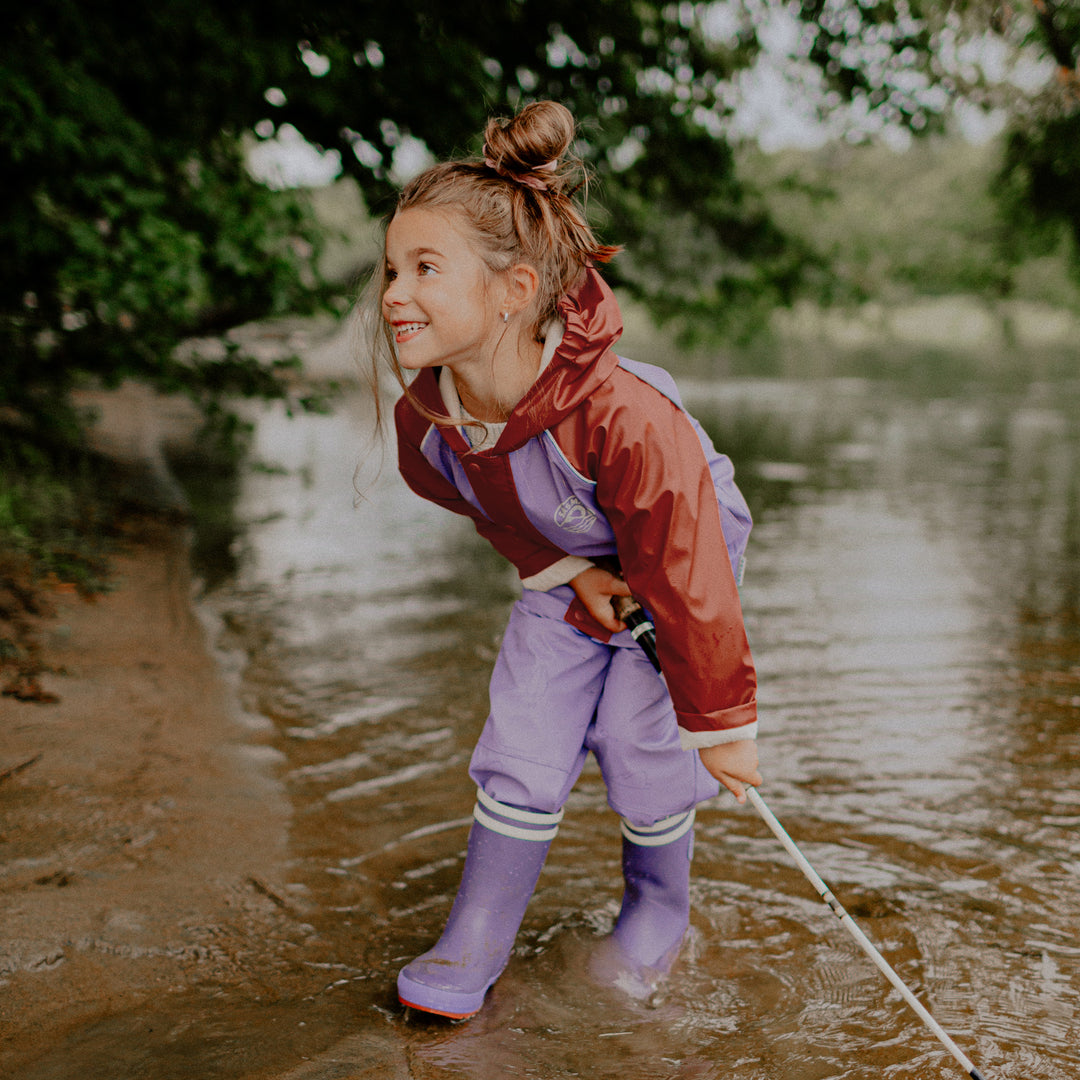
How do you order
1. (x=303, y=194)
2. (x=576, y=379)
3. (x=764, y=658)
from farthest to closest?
1. (x=303, y=194)
2. (x=764, y=658)
3. (x=576, y=379)

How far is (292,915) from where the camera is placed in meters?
2.54

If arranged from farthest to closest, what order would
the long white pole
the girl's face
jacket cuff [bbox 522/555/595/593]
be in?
jacket cuff [bbox 522/555/595/593] → the girl's face → the long white pole

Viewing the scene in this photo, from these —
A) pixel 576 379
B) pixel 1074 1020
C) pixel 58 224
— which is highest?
pixel 58 224

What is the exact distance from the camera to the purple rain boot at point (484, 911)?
2.12m

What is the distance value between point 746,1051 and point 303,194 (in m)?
4.52

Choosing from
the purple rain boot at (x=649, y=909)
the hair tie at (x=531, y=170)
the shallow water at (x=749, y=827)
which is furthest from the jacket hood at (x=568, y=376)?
the shallow water at (x=749, y=827)

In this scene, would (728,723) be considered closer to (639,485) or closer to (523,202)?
(639,485)

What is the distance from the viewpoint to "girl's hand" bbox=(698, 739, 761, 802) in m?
2.00

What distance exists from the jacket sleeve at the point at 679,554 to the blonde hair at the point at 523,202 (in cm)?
27

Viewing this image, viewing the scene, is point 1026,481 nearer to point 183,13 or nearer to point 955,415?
point 955,415

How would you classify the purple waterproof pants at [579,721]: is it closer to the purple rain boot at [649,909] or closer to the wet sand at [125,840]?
the purple rain boot at [649,909]

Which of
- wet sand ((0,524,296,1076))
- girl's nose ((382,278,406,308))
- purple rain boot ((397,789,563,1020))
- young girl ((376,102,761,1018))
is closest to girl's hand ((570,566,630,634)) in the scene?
young girl ((376,102,761,1018))

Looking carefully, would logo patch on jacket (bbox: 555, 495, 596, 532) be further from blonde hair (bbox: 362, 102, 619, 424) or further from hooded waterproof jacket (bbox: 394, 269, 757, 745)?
blonde hair (bbox: 362, 102, 619, 424)

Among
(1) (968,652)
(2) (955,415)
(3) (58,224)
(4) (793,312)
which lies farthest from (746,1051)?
(2) (955,415)
